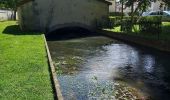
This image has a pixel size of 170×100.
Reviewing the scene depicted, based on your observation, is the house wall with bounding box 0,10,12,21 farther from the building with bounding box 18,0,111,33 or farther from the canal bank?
the canal bank

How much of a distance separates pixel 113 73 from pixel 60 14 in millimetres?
24004

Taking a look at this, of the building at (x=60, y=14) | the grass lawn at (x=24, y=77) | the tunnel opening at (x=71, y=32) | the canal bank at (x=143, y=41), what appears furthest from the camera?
the tunnel opening at (x=71, y=32)

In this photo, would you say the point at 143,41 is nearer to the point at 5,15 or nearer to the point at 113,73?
the point at 113,73

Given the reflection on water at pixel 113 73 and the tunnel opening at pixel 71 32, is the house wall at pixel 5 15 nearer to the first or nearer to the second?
the tunnel opening at pixel 71 32

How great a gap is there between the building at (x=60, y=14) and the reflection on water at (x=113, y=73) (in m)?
14.0

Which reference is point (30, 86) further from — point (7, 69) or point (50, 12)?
point (50, 12)

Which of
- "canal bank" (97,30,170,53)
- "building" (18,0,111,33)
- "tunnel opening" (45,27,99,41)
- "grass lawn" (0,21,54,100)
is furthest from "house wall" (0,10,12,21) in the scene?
"grass lawn" (0,21,54,100)

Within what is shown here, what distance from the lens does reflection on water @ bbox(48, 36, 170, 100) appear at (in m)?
13.5

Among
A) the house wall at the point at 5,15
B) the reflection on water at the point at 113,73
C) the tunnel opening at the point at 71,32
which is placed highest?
the house wall at the point at 5,15

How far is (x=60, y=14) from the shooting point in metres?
40.4

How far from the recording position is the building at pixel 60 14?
3916cm

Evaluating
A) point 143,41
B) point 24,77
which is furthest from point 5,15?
point 24,77

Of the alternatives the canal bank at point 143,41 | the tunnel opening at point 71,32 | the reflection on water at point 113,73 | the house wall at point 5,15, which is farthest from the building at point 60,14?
the house wall at point 5,15

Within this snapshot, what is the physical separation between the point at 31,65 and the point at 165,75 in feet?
20.9
